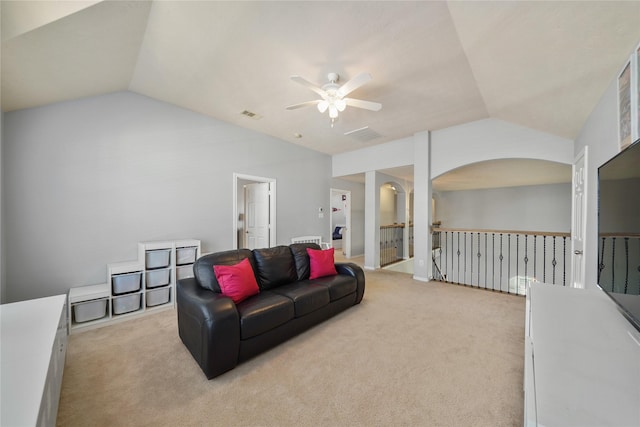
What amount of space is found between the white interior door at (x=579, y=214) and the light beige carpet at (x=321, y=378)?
3.06 feet

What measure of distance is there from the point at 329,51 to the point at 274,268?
2399mm

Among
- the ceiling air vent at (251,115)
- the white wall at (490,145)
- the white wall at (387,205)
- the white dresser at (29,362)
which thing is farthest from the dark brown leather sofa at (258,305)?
the white wall at (387,205)

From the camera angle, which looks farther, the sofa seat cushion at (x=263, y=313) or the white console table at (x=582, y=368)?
the sofa seat cushion at (x=263, y=313)

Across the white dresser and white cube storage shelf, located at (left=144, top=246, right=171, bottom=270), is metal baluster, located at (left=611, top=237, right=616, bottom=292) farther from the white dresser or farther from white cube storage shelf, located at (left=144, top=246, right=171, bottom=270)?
white cube storage shelf, located at (left=144, top=246, right=171, bottom=270)

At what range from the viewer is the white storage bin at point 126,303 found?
2.85 meters

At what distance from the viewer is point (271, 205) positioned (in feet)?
16.4

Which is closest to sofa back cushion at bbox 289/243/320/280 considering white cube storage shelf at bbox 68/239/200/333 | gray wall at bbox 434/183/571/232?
white cube storage shelf at bbox 68/239/200/333

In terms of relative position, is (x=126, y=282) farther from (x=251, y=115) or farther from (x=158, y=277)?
(x=251, y=115)

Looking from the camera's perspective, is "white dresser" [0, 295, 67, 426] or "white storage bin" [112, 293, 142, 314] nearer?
"white dresser" [0, 295, 67, 426]

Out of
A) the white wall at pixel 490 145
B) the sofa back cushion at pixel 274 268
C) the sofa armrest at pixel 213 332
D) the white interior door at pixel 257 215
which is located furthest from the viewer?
the white interior door at pixel 257 215

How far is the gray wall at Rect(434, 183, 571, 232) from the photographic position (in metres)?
6.80

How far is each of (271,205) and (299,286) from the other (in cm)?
258

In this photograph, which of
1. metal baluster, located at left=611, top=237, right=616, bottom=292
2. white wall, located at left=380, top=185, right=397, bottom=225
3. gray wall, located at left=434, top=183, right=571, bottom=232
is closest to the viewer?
metal baluster, located at left=611, top=237, right=616, bottom=292

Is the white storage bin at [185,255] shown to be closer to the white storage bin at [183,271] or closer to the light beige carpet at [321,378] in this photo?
the white storage bin at [183,271]
